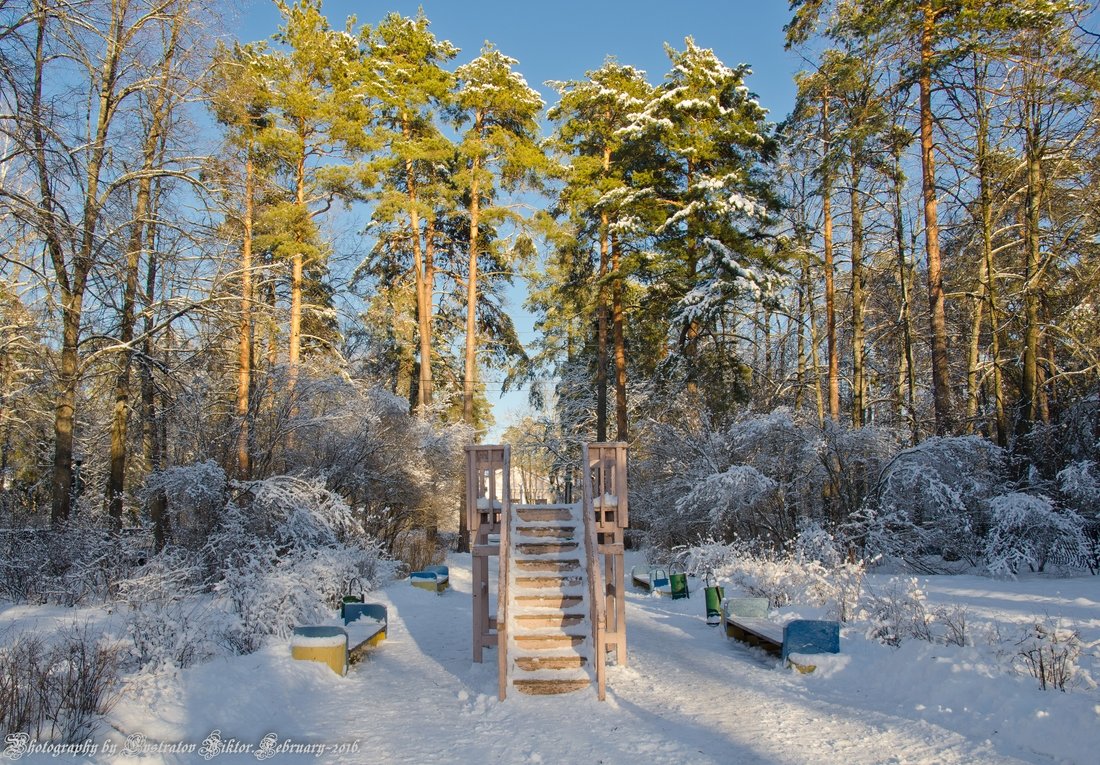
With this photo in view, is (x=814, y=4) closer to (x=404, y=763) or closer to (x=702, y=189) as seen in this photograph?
(x=702, y=189)

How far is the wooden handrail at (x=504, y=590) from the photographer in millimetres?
6797

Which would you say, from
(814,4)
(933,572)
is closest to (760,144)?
(814,4)

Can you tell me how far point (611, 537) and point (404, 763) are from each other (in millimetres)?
4244

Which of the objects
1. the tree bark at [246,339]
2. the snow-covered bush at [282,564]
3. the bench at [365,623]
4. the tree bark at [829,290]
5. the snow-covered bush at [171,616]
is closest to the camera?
the snow-covered bush at [171,616]

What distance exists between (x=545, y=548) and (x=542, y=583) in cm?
68

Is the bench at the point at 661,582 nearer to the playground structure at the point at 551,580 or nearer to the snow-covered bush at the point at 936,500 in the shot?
the snow-covered bush at the point at 936,500

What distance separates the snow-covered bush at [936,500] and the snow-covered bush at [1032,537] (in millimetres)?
771

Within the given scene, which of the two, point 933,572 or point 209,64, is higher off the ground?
point 209,64

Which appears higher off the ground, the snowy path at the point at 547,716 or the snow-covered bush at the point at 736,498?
the snow-covered bush at the point at 736,498

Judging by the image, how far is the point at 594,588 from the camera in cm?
744

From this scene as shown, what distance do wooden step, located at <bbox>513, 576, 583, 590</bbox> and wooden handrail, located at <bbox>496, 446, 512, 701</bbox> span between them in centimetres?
28

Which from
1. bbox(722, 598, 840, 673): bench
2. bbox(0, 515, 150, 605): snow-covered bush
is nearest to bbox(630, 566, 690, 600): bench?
bbox(722, 598, 840, 673): bench

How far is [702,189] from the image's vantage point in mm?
18891

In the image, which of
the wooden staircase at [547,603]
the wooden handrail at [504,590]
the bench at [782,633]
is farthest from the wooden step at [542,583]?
the bench at [782,633]
